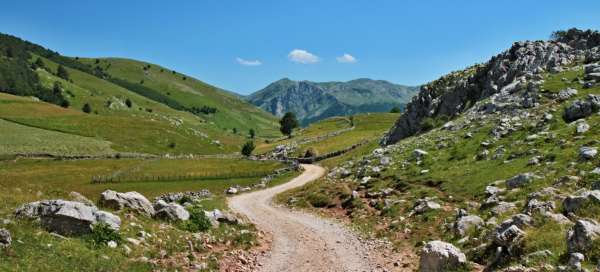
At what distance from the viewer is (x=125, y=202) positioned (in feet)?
85.7

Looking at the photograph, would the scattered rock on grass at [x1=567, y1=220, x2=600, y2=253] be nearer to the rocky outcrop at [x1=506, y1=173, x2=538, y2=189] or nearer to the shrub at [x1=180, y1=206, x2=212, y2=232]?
the rocky outcrop at [x1=506, y1=173, x2=538, y2=189]

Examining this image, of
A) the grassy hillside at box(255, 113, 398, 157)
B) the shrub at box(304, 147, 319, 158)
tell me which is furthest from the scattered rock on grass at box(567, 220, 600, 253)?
the shrub at box(304, 147, 319, 158)

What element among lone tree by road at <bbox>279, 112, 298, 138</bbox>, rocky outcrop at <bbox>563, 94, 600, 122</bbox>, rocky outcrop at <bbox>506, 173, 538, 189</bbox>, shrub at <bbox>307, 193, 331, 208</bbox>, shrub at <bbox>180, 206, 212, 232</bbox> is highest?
lone tree by road at <bbox>279, 112, 298, 138</bbox>

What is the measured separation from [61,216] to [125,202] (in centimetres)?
697

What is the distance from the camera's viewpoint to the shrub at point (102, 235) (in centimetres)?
1881

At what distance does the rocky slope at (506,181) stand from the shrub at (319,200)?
0.63 ft

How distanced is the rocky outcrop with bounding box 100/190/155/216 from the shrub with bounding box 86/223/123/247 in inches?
243

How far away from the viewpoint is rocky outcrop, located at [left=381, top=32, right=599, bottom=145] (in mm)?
60812

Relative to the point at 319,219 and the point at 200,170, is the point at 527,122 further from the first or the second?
the point at 200,170

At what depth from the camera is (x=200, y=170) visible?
98312mm

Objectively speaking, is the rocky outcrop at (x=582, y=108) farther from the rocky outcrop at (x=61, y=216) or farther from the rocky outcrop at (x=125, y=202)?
the rocky outcrop at (x=61, y=216)

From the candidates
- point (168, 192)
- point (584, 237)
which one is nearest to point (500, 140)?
point (584, 237)

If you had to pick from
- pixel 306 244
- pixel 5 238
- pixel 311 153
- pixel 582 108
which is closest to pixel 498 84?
pixel 582 108

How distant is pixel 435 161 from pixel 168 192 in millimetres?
46393
